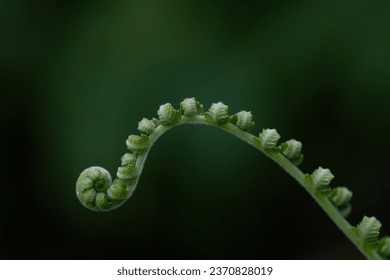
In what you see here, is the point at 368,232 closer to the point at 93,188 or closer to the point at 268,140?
the point at 268,140

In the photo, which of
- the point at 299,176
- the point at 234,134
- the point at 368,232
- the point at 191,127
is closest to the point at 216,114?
the point at 234,134

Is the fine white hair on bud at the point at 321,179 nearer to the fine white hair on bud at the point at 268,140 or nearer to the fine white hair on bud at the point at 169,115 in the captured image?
the fine white hair on bud at the point at 268,140

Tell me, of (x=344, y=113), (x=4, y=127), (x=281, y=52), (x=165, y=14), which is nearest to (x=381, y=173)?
(x=344, y=113)

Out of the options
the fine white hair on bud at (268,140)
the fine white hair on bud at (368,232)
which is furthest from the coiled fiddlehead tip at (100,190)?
the fine white hair on bud at (368,232)

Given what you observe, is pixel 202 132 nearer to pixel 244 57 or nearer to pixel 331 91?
pixel 244 57

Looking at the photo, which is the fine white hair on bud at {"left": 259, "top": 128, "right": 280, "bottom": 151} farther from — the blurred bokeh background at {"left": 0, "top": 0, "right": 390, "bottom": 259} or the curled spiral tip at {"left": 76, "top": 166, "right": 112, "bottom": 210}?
the blurred bokeh background at {"left": 0, "top": 0, "right": 390, "bottom": 259}

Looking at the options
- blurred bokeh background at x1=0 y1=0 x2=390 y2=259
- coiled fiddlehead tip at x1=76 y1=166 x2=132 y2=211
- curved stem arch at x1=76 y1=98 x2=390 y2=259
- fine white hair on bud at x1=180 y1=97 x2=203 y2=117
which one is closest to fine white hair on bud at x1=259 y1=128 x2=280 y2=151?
curved stem arch at x1=76 y1=98 x2=390 y2=259
